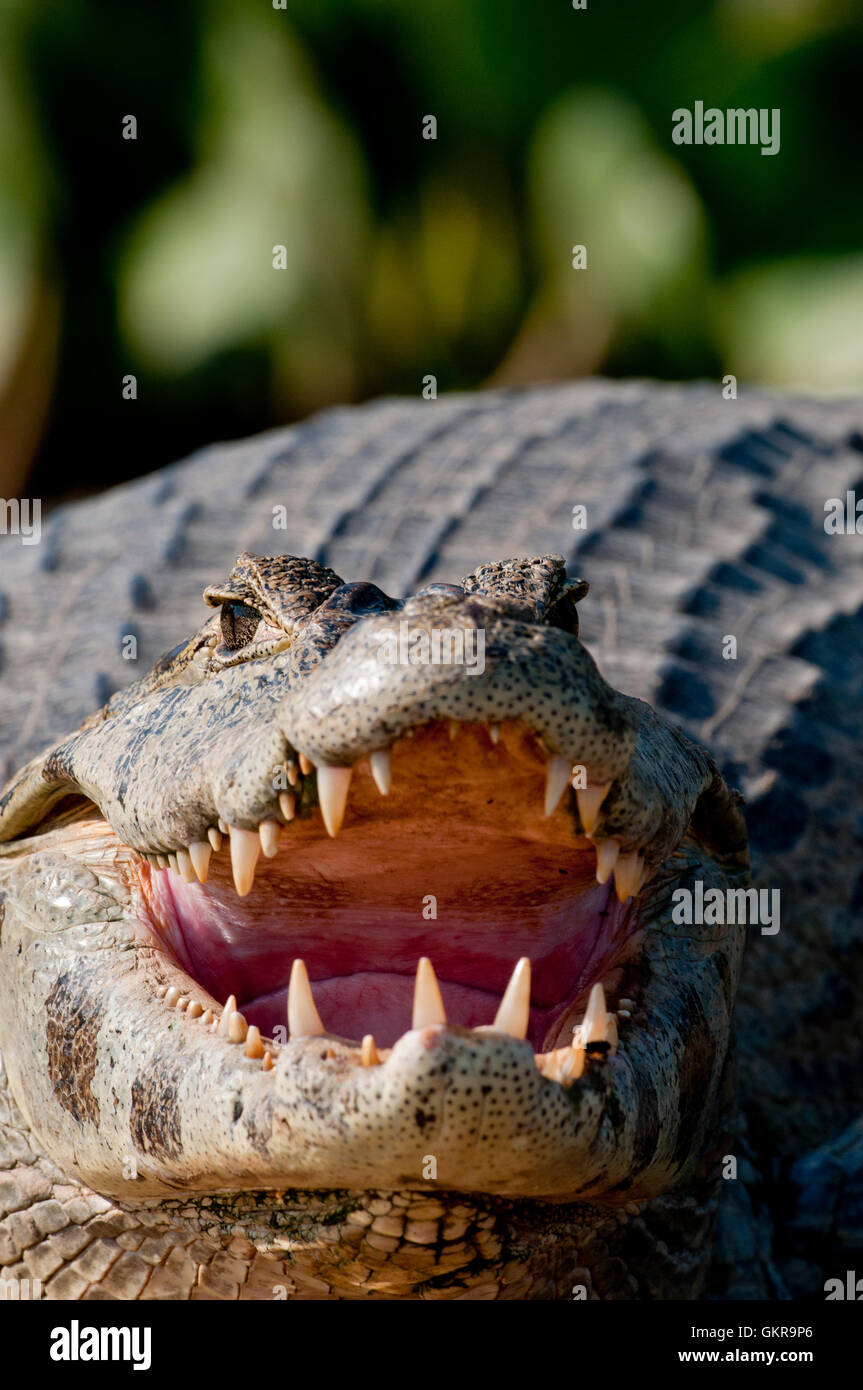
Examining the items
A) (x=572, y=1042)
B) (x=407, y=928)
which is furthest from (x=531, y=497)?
(x=572, y=1042)

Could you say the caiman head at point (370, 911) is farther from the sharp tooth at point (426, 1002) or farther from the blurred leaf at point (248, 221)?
the blurred leaf at point (248, 221)

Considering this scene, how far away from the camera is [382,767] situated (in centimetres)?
176

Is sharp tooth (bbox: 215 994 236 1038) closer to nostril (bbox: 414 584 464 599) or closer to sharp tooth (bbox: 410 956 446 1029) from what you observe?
sharp tooth (bbox: 410 956 446 1029)

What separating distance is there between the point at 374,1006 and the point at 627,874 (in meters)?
0.51

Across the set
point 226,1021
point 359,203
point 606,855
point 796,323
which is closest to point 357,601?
point 606,855

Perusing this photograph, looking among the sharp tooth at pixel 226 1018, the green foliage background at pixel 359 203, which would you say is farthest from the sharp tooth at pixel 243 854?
the green foliage background at pixel 359 203

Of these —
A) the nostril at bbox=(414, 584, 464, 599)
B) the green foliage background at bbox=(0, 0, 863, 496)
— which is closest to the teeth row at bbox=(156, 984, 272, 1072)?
the nostril at bbox=(414, 584, 464, 599)

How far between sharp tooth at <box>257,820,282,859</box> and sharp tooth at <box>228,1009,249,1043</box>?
0.67 feet

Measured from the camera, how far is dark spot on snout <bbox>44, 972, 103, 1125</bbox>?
2070 mm

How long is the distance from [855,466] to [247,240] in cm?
411

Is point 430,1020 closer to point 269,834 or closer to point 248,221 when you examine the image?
point 269,834

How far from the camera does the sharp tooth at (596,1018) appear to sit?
189cm
